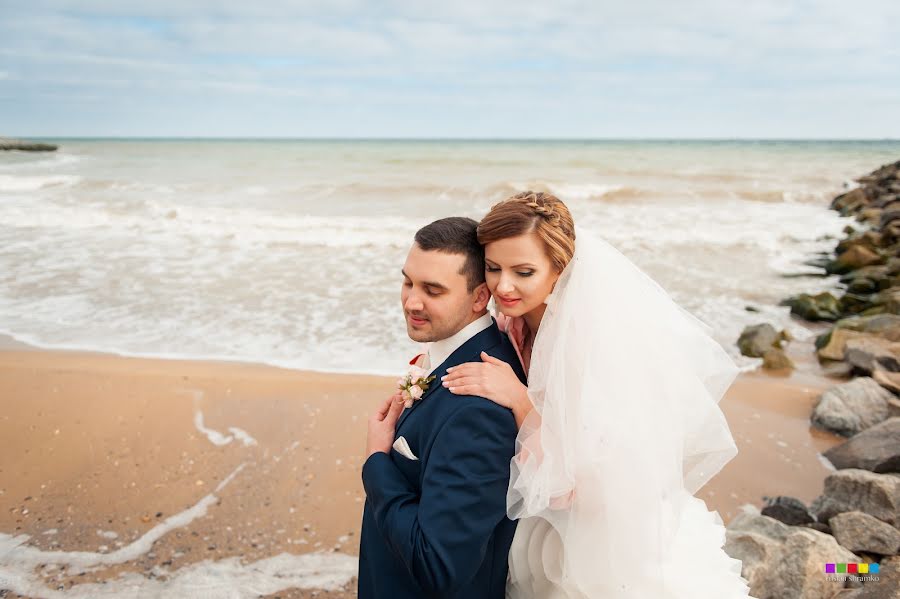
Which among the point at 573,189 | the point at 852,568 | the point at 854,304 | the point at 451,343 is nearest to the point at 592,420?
the point at 451,343

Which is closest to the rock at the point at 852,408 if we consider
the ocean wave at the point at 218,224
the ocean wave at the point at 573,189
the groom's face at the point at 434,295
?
the groom's face at the point at 434,295

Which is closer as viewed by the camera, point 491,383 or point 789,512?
point 491,383

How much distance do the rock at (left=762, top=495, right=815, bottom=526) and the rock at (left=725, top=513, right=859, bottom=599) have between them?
0.74 metres

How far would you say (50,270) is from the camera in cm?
1177

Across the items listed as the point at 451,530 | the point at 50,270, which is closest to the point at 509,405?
the point at 451,530

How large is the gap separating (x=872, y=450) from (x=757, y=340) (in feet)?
10.4

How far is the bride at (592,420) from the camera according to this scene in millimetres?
2320

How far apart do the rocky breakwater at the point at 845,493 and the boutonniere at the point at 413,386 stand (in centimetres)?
234

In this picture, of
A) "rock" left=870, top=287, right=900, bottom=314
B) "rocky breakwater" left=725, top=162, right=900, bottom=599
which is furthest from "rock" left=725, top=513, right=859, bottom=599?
"rock" left=870, top=287, right=900, bottom=314

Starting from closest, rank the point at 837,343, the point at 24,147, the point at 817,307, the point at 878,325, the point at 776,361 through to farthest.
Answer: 1. the point at 776,361
2. the point at 837,343
3. the point at 878,325
4. the point at 817,307
5. the point at 24,147

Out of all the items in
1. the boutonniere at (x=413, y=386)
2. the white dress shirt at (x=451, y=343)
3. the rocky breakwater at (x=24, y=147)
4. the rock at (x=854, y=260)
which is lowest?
the rock at (x=854, y=260)

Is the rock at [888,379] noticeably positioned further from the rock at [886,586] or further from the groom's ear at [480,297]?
the groom's ear at [480,297]

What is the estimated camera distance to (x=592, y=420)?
2.36 meters

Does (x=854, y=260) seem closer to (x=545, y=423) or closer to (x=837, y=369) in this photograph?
(x=837, y=369)
